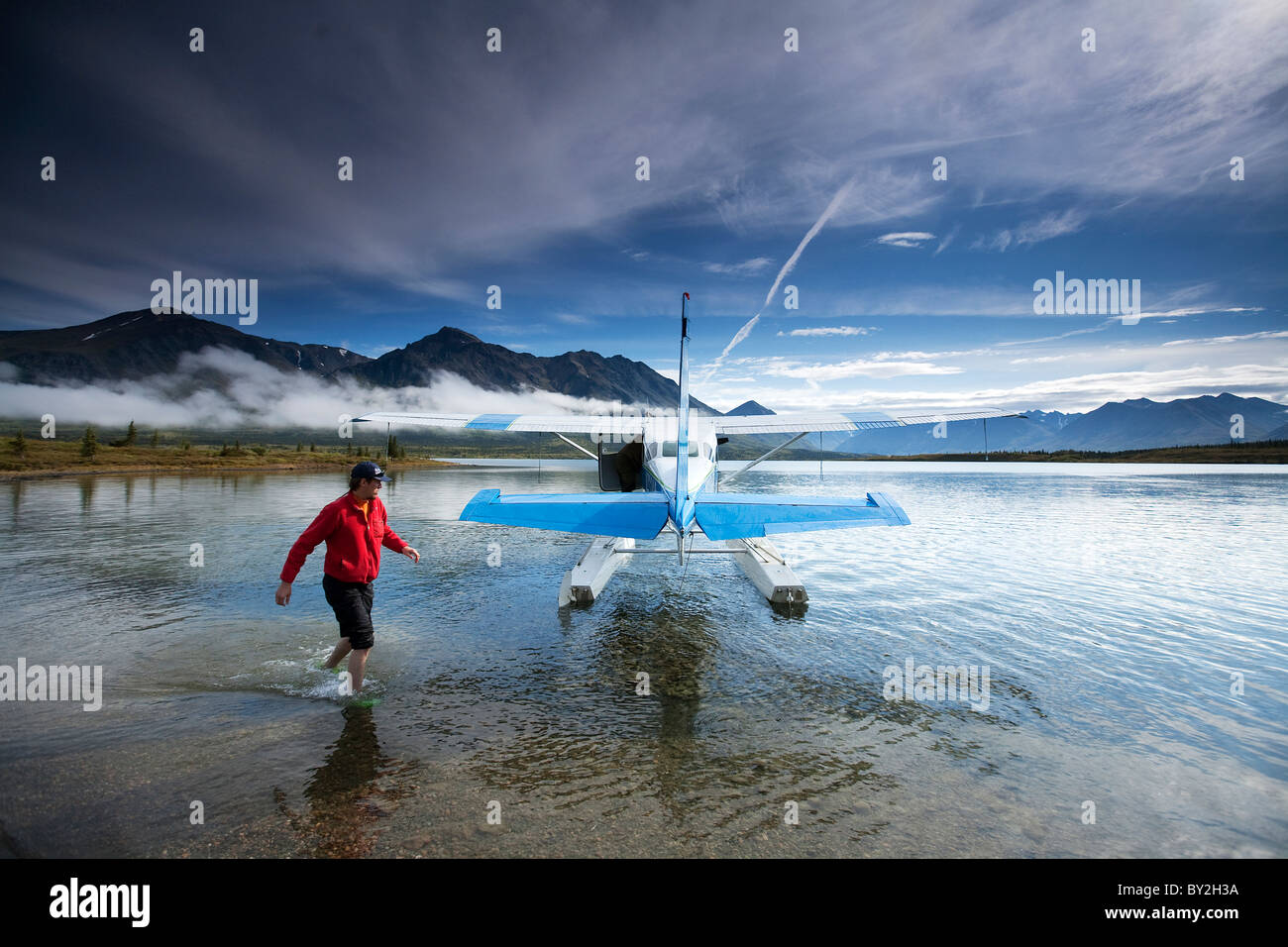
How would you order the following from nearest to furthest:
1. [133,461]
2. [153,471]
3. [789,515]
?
1. [789,515]
2. [153,471]
3. [133,461]

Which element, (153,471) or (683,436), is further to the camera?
(153,471)

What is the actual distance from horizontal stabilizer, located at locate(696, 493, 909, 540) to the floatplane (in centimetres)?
1

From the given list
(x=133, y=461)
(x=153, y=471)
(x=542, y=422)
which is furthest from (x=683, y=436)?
(x=133, y=461)

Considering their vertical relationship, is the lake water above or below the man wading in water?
below

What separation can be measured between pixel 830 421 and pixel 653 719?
952 cm

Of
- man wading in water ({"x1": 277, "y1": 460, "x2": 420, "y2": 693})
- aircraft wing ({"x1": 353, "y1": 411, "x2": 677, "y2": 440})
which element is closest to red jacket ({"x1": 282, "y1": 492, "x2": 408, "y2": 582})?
man wading in water ({"x1": 277, "y1": 460, "x2": 420, "y2": 693})

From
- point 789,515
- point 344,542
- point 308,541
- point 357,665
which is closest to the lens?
point 308,541

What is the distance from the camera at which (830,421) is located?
42.8ft

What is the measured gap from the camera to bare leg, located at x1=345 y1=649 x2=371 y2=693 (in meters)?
5.63

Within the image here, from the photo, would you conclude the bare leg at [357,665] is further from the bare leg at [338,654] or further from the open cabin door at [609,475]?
the open cabin door at [609,475]

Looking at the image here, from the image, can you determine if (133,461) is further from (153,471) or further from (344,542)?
(344,542)

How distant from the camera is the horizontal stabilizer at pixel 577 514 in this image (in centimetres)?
834

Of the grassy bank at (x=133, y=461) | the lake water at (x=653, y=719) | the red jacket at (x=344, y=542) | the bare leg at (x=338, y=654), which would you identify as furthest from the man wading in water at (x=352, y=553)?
the grassy bank at (x=133, y=461)

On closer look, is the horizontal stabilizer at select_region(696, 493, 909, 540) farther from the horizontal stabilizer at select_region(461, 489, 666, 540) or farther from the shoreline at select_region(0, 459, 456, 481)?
the shoreline at select_region(0, 459, 456, 481)
